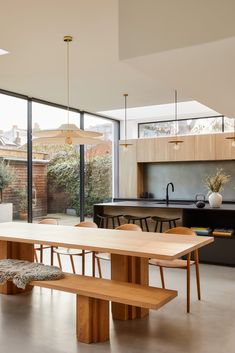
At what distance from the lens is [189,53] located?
2.51 metres

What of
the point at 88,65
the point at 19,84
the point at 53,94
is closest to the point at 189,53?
the point at 88,65

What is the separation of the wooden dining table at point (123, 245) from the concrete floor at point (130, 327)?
0.95ft

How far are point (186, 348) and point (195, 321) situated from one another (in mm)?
578

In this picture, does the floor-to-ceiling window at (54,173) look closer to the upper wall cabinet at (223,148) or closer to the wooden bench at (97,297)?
the upper wall cabinet at (223,148)

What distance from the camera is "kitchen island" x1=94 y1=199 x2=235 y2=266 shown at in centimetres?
552

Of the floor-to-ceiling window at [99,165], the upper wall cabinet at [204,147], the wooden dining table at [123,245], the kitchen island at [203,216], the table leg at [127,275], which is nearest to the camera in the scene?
the wooden dining table at [123,245]

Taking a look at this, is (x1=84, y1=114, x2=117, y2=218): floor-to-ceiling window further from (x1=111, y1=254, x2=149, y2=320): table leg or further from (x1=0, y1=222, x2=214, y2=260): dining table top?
(x1=111, y1=254, x2=149, y2=320): table leg

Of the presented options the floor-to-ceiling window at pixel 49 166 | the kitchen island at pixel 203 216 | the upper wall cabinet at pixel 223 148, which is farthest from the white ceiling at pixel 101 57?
the kitchen island at pixel 203 216

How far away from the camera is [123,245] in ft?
10.9

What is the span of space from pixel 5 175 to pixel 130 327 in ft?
12.8

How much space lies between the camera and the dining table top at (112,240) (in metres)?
3.08

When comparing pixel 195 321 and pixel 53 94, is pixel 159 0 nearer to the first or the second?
pixel 195 321

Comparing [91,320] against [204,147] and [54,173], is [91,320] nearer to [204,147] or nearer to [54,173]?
[54,173]

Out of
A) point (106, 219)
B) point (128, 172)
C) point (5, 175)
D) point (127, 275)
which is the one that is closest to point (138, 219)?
point (106, 219)
